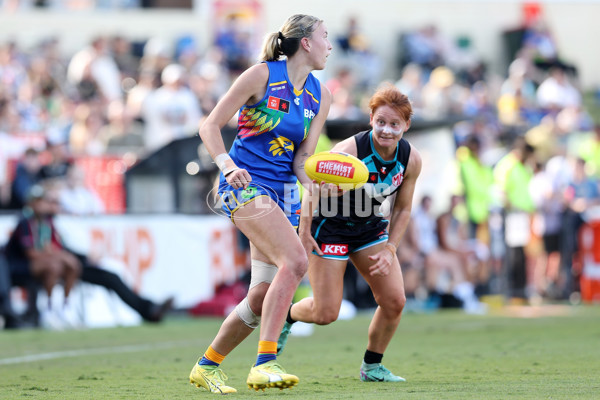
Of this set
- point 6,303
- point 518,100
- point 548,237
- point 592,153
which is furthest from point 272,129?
point 518,100

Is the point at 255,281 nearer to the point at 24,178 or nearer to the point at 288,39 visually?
the point at 288,39

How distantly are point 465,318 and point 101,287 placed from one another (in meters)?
5.01

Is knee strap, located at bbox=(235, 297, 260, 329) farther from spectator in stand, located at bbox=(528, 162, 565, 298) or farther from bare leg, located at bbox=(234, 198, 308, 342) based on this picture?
spectator in stand, located at bbox=(528, 162, 565, 298)

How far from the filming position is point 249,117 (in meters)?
6.41

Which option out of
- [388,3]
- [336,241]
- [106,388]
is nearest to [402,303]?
[336,241]

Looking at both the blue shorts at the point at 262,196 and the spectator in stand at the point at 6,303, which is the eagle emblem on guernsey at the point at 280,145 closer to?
the blue shorts at the point at 262,196

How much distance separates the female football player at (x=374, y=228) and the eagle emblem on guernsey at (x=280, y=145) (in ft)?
1.96

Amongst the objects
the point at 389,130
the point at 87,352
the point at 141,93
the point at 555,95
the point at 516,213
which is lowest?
the point at 87,352

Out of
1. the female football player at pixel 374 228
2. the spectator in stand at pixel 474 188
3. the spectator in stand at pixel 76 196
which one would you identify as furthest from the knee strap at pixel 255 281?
the spectator in stand at pixel 474 188

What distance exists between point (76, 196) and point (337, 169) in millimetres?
9275

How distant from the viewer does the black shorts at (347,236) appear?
7242mm

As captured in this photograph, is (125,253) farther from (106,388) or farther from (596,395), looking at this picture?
(596,395)

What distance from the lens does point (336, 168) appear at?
6477 mm

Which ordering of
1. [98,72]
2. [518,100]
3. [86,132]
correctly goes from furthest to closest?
[518,100], [98,72], [86,132]
